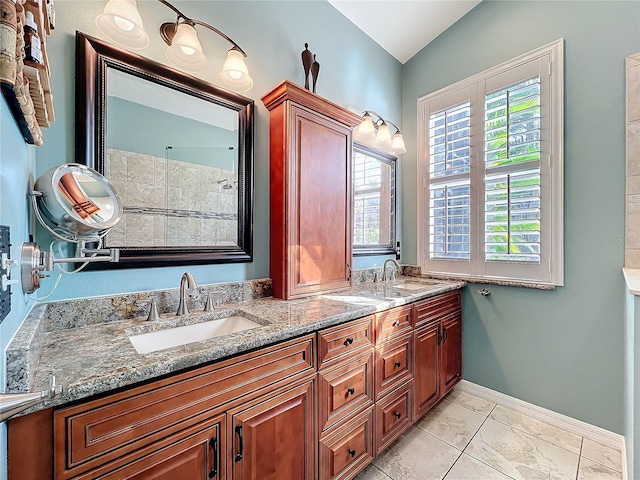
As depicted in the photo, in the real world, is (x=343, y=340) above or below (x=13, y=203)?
below

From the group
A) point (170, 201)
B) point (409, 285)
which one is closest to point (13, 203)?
point (170, 201)

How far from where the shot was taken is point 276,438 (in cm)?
110

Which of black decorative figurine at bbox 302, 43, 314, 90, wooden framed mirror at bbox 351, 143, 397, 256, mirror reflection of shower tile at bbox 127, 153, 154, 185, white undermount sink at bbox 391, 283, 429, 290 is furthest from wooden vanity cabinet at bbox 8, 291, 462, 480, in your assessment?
black decorative figurine at bbox 302, 43, 314, 90

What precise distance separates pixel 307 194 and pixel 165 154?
79 centimetres

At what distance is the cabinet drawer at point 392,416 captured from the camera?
5.15 ft

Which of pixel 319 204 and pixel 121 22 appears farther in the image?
pixel 319 204

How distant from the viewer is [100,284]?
1205mm

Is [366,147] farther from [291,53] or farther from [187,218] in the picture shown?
[187,218]

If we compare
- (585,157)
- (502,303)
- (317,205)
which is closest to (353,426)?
(317,205)

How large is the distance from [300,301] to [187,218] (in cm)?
77

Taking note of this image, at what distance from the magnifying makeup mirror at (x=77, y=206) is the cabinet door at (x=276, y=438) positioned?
782 mm

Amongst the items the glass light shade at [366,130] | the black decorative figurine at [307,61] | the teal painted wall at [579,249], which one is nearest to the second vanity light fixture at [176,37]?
the black decorative figurine at [307,61]

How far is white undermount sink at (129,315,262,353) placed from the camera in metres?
1.15

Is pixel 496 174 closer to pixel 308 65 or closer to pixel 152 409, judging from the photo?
pixel 308 65
